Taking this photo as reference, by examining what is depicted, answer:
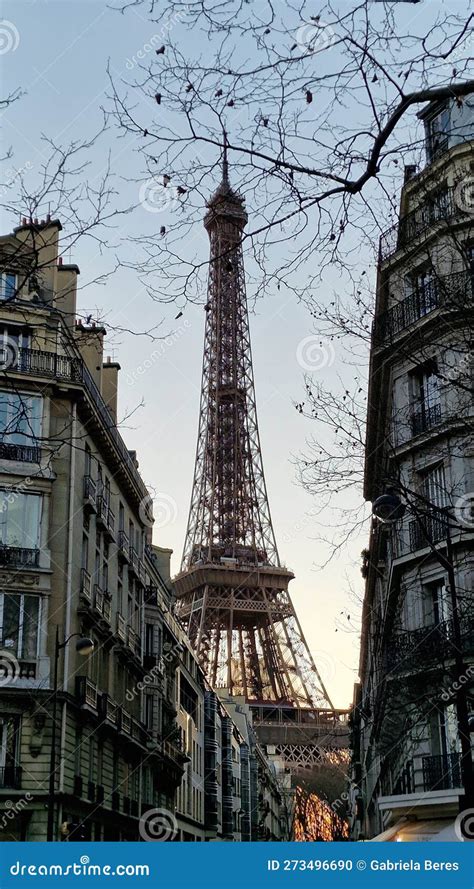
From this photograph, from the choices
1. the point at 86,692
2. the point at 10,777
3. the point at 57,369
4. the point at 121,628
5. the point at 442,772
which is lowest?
the point at 442,772

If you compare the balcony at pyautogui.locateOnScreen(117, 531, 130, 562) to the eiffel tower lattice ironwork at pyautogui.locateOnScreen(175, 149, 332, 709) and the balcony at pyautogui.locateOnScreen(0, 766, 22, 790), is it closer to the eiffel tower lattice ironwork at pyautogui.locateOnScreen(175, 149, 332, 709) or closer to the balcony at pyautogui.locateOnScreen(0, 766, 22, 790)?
the balcony at pyautogui.locateOnScreen(0, 766, 22, 790)

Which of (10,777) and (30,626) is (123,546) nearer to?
(30,626)

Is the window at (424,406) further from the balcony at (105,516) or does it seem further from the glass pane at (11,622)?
the glass pane at (11,622)

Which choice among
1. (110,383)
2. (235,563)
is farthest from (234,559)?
(110,383)

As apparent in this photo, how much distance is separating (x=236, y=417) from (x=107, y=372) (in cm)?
7960

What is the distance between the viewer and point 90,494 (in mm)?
39625

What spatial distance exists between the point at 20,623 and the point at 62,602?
5.14ft

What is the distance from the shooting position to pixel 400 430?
113 ft

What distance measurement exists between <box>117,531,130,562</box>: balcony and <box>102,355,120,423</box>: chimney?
5.02 m

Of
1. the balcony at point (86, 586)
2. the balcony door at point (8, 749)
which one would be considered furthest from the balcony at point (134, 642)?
the balcony door at point (8, 749)

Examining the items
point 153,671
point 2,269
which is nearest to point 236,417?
point 153,671

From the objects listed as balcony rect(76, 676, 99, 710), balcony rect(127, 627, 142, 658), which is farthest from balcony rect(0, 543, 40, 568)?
balcony rect(127, 627, 142, 658)

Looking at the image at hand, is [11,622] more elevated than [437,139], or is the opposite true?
[437,139]
